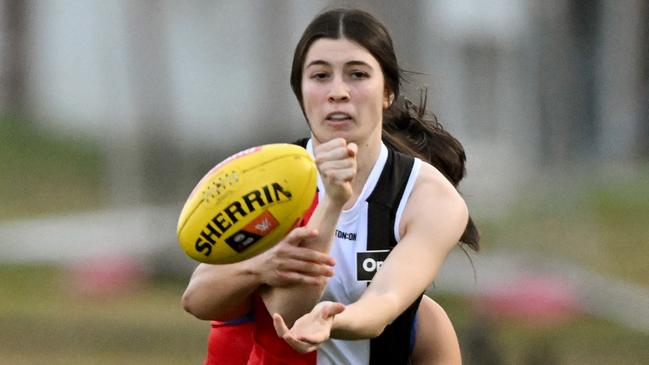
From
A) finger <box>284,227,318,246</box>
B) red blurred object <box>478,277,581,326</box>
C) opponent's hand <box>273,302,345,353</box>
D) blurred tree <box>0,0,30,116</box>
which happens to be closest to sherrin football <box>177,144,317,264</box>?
finger <box>284,227,318,246</box>

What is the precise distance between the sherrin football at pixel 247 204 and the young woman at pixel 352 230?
6 centimetres

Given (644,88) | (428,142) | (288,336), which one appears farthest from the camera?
(644,88)

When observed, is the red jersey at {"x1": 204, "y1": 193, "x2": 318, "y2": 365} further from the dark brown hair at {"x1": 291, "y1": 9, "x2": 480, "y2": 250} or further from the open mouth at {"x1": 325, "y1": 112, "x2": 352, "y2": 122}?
the dark brown hair at {"x1": 291, "y1": 9, "x2": 480, "y2": 250}

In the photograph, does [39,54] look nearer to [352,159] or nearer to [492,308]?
[492,308]

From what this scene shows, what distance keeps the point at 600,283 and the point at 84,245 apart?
3651mm

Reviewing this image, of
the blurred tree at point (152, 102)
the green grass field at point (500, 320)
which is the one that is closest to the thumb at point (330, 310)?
the green grass field at point (500, 320)

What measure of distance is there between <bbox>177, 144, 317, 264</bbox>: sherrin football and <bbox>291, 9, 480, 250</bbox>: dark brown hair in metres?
0.47

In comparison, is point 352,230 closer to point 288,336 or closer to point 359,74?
point 359,74

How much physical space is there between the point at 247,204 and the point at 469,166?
A: 5.83 m

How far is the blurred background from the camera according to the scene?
9086 millimetres

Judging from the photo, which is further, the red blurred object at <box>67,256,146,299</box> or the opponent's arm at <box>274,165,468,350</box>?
the red blurred object at <box>67,256,146,299</box>

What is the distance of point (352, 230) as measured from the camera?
4.57 meters

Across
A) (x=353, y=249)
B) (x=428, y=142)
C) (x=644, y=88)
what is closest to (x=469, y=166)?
(x=644, y=88)

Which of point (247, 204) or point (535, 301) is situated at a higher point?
point (247, 204)
